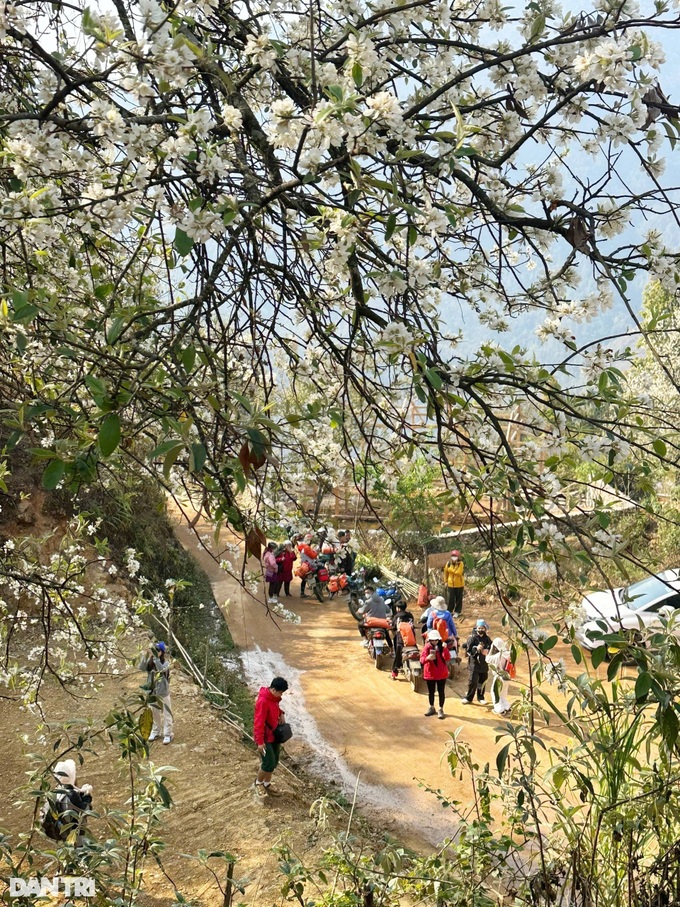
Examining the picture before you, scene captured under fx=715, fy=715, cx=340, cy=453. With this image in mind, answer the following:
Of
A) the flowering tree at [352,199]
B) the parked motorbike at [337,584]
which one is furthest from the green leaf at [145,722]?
the parked motorbike at [337,584]

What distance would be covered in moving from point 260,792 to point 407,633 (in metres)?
3.80

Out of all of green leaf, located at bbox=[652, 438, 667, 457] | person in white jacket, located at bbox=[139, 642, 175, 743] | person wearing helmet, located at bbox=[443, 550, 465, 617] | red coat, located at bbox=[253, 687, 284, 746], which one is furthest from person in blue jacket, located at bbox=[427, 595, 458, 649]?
green leaf, located at bbox=[652, 438, 667, 457]

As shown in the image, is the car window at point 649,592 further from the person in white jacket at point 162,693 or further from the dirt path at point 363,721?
the person in white jacket at point 162,693

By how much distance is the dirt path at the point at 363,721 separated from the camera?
6961 mm

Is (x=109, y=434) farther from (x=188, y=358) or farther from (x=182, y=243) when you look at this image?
(x=182, y=243)

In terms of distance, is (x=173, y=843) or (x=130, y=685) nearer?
(x=173, y=843)

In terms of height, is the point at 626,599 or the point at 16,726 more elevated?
the point at 626,599

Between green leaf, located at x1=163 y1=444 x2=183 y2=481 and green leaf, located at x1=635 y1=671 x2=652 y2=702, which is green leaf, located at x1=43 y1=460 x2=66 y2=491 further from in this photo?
green leaf, located at x1=635 y1=671 x2=652 y2=702

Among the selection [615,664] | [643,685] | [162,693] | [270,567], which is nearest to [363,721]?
[162,693]

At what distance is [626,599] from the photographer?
190cm

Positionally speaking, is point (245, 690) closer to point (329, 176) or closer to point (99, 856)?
point (99, 856)

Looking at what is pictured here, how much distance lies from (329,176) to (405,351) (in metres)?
0.46

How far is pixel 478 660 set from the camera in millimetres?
8617

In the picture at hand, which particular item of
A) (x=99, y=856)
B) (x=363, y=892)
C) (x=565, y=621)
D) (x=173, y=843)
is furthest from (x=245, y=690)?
(x=565, y=621)
